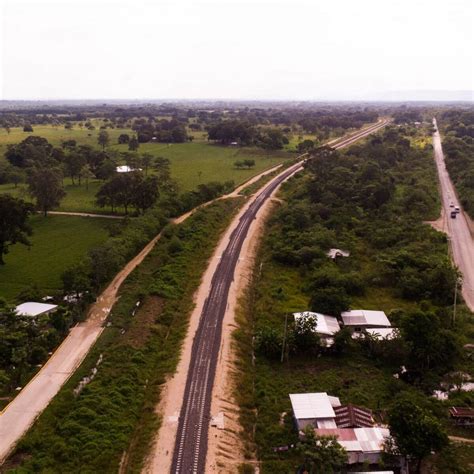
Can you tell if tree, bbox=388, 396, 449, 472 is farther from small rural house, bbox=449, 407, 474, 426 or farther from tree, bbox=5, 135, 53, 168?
tree, bbox=5, 135, 53, 168

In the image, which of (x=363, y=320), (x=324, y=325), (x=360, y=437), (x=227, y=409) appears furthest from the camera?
(x=363, y=320)

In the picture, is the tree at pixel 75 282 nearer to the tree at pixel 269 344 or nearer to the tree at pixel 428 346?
the tree at pixel 269 344

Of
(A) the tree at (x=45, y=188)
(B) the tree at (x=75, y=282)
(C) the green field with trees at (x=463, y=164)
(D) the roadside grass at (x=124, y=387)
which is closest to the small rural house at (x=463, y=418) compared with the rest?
(D) the roadside grass at (x=124, y=387)

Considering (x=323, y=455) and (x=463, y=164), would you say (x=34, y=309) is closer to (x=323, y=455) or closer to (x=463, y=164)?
(x=323, y=455)

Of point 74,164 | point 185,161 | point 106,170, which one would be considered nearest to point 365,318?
point 106,170

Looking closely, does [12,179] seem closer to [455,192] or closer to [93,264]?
[93,264]

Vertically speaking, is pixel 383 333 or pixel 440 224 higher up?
pixel 440 224
